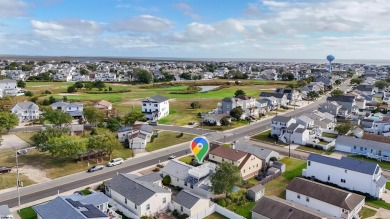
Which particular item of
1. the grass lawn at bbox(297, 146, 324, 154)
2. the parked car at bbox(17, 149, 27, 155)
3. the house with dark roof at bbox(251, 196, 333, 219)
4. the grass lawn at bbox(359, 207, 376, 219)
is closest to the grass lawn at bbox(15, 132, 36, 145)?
the parked car at bbox(17, 149, 27, 155)

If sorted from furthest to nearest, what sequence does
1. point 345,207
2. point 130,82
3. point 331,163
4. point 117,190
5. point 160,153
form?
1. point 130,82
2. point 160,153
3. point 331,163
4. point 117,190
5. point 345,207

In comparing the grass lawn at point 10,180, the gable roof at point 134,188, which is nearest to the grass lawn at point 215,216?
the gable roof at point 134,188

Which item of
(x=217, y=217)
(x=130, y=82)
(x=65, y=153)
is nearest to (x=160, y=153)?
(x=65, y=153)

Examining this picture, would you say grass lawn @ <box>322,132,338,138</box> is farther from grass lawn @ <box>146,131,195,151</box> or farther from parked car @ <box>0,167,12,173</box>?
parked car @ <box>0,167,12,173</box>

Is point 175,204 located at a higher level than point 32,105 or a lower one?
lower

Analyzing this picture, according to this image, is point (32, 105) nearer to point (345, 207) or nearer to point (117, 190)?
point (117, 190)

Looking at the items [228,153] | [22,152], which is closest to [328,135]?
[228,153]
